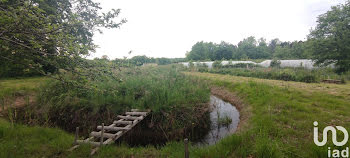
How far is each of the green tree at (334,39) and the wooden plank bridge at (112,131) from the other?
64.6ft

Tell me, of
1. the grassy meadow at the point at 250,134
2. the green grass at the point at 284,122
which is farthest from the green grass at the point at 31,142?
the green grass at the point at 284,122

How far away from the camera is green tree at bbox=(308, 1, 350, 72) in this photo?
15.1 meters

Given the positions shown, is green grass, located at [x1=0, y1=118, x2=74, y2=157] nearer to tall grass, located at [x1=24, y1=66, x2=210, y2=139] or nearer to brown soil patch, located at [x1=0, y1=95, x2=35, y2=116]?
tall grass, located at [x1=24, y1=66, x2=210, y2=139]

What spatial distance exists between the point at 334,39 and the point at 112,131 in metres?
22.1

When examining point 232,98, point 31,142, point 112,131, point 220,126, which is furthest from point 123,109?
point 232,98

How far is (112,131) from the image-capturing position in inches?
202

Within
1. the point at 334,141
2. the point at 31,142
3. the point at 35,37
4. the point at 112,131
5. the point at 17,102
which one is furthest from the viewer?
the point at 17,102

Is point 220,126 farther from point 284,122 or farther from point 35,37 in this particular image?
point 35,37

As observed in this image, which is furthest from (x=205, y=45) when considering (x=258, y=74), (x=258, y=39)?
(x=258, y=74)

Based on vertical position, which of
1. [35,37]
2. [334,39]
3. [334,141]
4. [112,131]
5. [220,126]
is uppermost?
[334,39]

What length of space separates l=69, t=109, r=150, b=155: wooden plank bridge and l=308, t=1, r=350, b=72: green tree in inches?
775

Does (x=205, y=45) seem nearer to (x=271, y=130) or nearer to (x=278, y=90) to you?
(x=278, y=90)

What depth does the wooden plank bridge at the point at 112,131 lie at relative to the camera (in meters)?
3.67

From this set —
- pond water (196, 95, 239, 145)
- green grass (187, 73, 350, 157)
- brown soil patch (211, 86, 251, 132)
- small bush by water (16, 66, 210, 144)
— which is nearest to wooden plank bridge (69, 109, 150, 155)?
small bush by water (16, 66, 210, 144)
